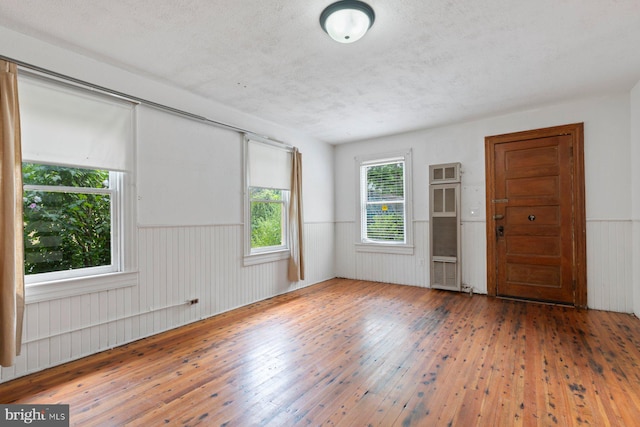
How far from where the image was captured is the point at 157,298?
320 centimetres

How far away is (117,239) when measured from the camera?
116 inches

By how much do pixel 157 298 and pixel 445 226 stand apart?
415 centimetres

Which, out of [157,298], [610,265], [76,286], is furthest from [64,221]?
[610,265]

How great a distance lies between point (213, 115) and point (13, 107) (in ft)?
6.19

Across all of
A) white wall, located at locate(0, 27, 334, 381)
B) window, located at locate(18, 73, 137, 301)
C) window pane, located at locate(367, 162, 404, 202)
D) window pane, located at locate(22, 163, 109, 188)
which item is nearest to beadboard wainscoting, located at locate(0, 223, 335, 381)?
white wall, located at locate(0, 27, 334, 381)

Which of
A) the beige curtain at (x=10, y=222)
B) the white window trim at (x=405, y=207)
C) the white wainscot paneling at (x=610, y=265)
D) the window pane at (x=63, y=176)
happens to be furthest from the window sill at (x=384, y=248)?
the beige curtain at (x=10, y=222)

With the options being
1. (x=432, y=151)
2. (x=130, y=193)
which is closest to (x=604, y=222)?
(x=432, y=151)

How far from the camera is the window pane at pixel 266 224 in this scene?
4.40 meters

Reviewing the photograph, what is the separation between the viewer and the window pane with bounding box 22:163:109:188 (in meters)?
2.45

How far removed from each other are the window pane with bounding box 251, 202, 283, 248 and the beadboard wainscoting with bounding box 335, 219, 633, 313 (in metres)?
1.61

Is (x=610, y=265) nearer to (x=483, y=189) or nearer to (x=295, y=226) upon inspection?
(x=483, y=189)

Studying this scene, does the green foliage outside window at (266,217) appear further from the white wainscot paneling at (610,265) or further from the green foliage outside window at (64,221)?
the white wainscot paneling at (610,265)

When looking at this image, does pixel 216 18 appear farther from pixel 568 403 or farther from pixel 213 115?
pixel 568 403

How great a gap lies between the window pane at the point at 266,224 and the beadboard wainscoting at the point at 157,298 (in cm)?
31
